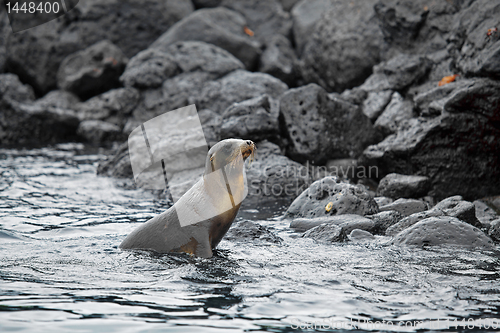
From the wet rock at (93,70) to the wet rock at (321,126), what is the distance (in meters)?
9.11

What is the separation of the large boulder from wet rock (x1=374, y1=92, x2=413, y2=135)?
1.50 meters

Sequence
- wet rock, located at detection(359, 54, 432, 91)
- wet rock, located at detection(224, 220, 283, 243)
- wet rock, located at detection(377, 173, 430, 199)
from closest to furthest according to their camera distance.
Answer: wet rock, located at detection(224, 220, 283, 243)
wet rock, located at detection(377, 173, 430, 199)
wet rock, located at detection(359, 54, 432, 91)

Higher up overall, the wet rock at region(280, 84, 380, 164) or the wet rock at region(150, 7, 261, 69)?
the wet rock at region(150, 7, 261, 69)

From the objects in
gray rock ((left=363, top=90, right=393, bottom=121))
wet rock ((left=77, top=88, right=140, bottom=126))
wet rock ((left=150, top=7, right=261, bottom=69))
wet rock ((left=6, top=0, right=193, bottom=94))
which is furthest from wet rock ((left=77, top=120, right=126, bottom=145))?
gray rock ((left=363, top=90, right=393, bottom=121))

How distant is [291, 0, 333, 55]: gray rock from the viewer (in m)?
19.0

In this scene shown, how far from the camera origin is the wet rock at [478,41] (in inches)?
295

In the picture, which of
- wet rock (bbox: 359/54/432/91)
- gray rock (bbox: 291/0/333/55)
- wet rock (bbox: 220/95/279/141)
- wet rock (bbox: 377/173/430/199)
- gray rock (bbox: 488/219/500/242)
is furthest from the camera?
gray rock (bbox: 291/0/333/55)

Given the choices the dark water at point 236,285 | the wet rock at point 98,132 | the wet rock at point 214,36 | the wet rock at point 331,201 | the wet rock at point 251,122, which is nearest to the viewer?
the dark water at point 236,285

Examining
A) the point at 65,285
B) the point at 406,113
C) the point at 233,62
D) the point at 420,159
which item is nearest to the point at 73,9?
the point at 233,62

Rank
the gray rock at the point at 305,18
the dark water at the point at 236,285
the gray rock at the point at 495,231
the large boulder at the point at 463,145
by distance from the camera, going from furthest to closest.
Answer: the gray rock at the point at 305,18
the large boulder at the point at 463,145
the gray rock at the point at 495,231
the dark water at the point at 236,285

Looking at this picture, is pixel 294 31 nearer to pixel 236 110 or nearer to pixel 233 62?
pixel 233 62

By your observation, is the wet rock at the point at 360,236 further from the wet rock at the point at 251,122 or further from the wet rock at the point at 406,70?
the wet rock at the point at 406,70

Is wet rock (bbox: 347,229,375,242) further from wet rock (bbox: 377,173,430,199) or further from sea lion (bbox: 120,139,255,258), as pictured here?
wet rock (bbox: 377,173,430,199)

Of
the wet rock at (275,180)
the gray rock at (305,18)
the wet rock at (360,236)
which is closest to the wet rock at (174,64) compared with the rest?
the gray rock at (305,18)
